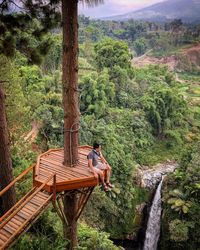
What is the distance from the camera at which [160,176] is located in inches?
1027

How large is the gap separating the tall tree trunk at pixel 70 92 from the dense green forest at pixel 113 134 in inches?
46.5

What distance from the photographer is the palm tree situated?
7.81 meters

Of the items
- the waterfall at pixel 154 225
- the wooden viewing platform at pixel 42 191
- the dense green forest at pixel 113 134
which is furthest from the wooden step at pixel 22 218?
the waterfall at pixel 154 225

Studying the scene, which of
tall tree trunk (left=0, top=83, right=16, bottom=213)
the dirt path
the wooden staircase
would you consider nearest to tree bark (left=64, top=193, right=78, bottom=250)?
the wooden staircase

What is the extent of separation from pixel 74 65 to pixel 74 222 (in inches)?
182

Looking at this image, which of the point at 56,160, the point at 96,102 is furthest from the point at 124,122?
the point at 56,160

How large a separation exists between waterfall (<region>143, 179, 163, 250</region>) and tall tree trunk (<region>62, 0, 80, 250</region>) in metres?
13.5

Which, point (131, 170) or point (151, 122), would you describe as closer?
point (131, 170)

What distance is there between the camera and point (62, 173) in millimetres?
8492

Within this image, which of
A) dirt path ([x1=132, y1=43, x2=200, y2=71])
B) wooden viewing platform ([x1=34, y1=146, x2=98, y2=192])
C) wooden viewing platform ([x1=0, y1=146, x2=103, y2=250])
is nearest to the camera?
wooden viewing platform ([x1=0, y1=146, x2=103, y2=250])

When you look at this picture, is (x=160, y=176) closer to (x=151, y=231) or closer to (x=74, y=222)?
(x=151, y=231)

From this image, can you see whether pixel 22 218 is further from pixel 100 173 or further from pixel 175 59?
pixel 175 59

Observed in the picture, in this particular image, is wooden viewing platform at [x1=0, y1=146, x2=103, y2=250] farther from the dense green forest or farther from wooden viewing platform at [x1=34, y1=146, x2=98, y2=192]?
the dense green forest

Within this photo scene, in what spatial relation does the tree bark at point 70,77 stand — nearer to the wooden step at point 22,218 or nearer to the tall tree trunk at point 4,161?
the wooden step at point 22,218
